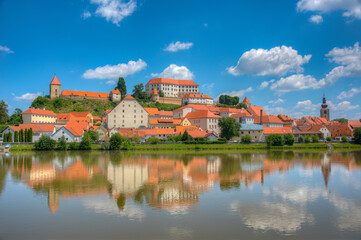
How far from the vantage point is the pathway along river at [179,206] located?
10.6 meters

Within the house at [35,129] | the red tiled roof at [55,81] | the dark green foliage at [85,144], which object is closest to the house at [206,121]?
the dark green foliage at [85,144]

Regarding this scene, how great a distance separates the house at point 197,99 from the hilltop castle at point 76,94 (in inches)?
871

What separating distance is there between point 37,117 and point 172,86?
52.0 m

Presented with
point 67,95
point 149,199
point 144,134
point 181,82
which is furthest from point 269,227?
point 181,82

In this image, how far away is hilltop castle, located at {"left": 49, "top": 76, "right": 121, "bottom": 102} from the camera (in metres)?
88.8

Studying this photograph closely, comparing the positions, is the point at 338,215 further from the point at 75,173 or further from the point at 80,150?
the point at 80,150

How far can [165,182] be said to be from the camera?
19.5 m

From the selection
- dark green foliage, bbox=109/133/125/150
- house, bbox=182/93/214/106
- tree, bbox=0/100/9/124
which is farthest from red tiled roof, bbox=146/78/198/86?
dark green foliage, bbox=109/133/125/150

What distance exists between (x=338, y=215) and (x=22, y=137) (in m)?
53.1

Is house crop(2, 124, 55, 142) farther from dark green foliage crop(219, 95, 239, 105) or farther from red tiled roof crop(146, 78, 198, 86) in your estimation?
dark green foliage crop(219, 95, 239, 105)

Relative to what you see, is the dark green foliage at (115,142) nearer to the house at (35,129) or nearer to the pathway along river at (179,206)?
the house at (35,129)

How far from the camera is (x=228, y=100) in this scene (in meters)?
106

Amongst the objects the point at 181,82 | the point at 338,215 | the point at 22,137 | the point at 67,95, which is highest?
the point at 181,82

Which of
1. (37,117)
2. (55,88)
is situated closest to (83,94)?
(55,88)
